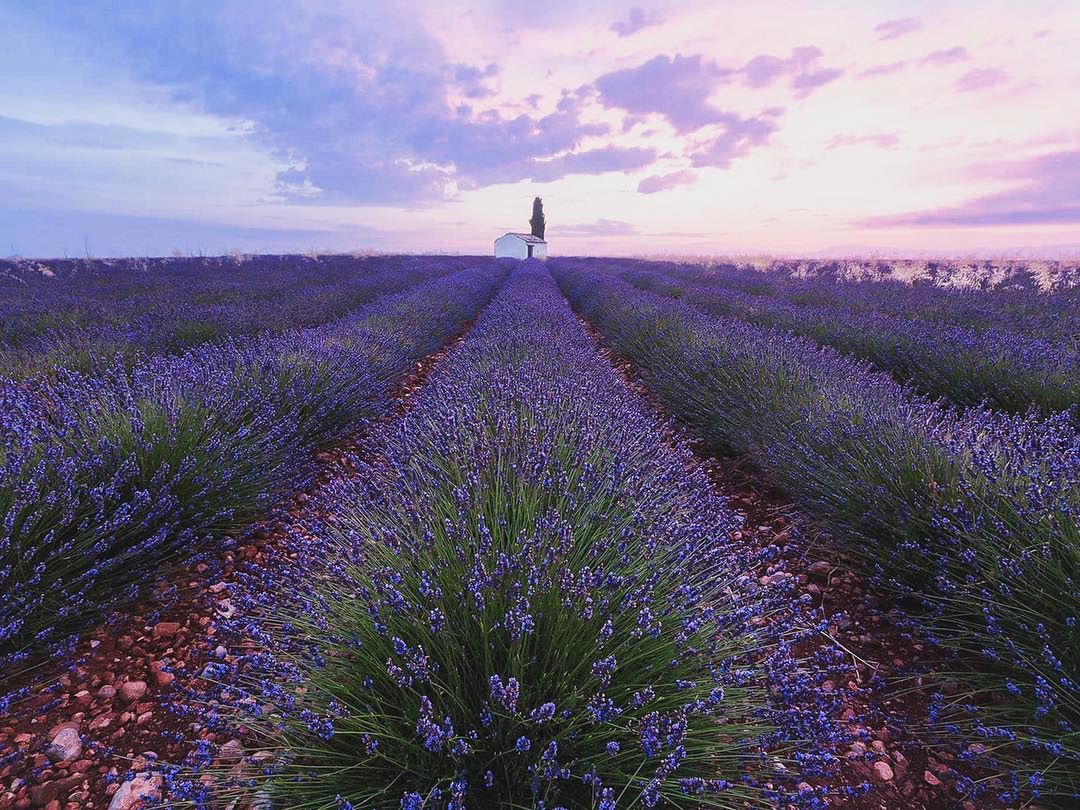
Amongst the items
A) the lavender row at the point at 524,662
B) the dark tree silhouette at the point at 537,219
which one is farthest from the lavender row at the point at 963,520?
the dark tree silhouette at the point at 537,219

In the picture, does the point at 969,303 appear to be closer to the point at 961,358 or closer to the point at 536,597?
the point at 961,358

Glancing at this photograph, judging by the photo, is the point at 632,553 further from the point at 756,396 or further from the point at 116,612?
the point at 756,396

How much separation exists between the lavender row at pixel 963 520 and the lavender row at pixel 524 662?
0.62 m

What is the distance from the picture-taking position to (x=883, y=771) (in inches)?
65.0

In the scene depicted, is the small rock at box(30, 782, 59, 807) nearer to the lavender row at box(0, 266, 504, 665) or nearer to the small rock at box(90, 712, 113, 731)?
the small rock at box(90, 712, 113, 731)

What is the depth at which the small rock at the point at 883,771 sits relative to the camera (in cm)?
163

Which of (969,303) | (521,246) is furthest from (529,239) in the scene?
(969,303)

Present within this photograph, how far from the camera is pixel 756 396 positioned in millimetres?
3990

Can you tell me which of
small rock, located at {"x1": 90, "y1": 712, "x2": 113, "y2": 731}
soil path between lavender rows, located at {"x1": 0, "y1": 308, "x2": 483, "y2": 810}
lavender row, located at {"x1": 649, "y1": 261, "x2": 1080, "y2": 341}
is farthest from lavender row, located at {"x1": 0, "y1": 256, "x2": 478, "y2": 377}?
lavender row, located at {"x1": 649, "y1": 261, "x2": 1080, "y2": 341}

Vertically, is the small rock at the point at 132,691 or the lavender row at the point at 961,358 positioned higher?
the lavender row at the point at 961,358

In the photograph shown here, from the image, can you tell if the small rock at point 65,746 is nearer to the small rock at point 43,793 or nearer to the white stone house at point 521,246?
the small rock at point 43,793

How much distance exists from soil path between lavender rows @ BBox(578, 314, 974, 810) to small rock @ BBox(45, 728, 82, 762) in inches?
91.4

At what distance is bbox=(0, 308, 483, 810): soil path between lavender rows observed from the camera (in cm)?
153

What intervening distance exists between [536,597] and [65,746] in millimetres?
1669
